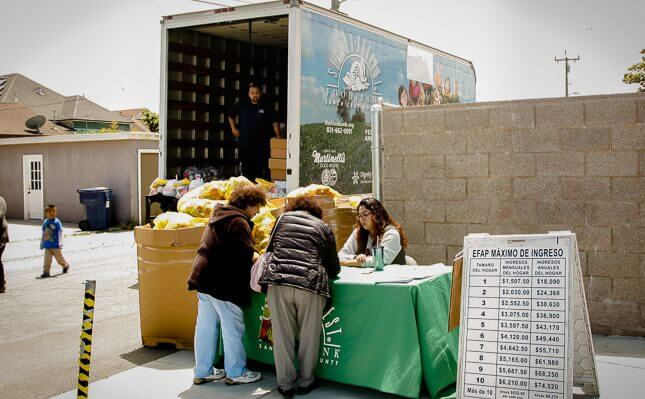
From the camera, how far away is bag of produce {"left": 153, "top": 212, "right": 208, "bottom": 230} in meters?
7.09

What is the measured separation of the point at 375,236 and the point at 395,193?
133 cm

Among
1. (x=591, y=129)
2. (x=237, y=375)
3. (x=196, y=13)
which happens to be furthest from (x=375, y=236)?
(x=196, y=13)

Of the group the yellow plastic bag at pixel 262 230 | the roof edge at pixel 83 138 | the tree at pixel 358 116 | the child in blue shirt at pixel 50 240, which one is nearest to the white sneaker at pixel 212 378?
the yellow plastic bag at pixel 262 230

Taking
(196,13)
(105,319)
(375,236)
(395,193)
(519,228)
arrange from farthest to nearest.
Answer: (196,13) < (105,319) < (395,193) < (519,228) < (375,236)

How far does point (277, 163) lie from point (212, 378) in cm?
388

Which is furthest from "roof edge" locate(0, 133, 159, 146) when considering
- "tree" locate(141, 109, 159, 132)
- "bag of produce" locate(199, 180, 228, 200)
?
"tree" locate(141, 109, 159, 132)

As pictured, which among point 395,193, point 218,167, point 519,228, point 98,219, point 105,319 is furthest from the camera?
point 98,219

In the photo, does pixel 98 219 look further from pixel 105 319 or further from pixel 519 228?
pixel 519 228

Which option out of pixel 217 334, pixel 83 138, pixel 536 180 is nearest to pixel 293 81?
pixel 536 180

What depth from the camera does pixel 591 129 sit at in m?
7.01

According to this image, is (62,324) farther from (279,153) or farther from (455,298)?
(455,298)

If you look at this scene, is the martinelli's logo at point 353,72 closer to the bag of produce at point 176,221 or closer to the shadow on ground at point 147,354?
the bag of produce at point 176,221

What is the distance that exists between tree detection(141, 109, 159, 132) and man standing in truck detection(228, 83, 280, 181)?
39.6m

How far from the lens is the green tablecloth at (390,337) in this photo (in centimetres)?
536
